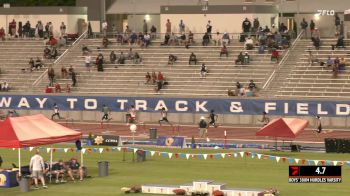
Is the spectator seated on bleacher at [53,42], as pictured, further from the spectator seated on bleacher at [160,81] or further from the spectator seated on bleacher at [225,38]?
the spectator seated on bleacher at [225,38]

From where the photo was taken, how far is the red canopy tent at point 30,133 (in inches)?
Result: 1663

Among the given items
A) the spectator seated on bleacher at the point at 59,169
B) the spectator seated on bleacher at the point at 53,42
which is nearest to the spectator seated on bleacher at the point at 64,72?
the spectator seated on bleacher at the point at 53,42

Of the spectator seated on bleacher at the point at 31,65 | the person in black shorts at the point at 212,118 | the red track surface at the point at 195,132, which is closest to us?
the red track surface at the point at 195,132

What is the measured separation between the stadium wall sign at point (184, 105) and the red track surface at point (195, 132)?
217cm

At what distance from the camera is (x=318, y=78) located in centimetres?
7206

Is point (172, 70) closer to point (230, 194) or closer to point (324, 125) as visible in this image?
point (324, 125)

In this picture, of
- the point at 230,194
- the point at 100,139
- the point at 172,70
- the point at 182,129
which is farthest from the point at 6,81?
the point at 230,194

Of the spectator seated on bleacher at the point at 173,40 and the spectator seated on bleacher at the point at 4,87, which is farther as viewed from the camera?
the spectator seated on bleacher at the point at 173,40

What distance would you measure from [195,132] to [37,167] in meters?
25.3

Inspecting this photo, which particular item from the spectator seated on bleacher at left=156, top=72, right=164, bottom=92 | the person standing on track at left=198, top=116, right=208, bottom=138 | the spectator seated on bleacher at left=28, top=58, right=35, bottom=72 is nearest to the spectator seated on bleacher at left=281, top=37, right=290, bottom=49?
the spectator seated on bleacher at left=156, top=72, right=164, bottom=92

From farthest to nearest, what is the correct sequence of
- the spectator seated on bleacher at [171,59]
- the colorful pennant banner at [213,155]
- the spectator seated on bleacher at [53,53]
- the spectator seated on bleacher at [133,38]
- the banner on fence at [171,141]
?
the spectator seated on bleacher at [53,53]
the spectator seated on bleacher at [133,38]
the spectator seated on bleacher at [171,59]
the banner on fence at [171,141]
the colorful pennant banner at [213,155]

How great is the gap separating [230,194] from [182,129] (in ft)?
99.2

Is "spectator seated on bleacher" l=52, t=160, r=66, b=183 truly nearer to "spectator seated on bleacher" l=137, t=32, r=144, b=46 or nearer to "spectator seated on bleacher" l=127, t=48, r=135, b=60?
"spectator seated on bleacher" l=127, t=48, r=135, b=60

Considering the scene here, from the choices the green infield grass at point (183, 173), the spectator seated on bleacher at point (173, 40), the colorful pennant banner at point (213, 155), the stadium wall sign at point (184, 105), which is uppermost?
the spectator seated on bleacher at point (173, 40)
